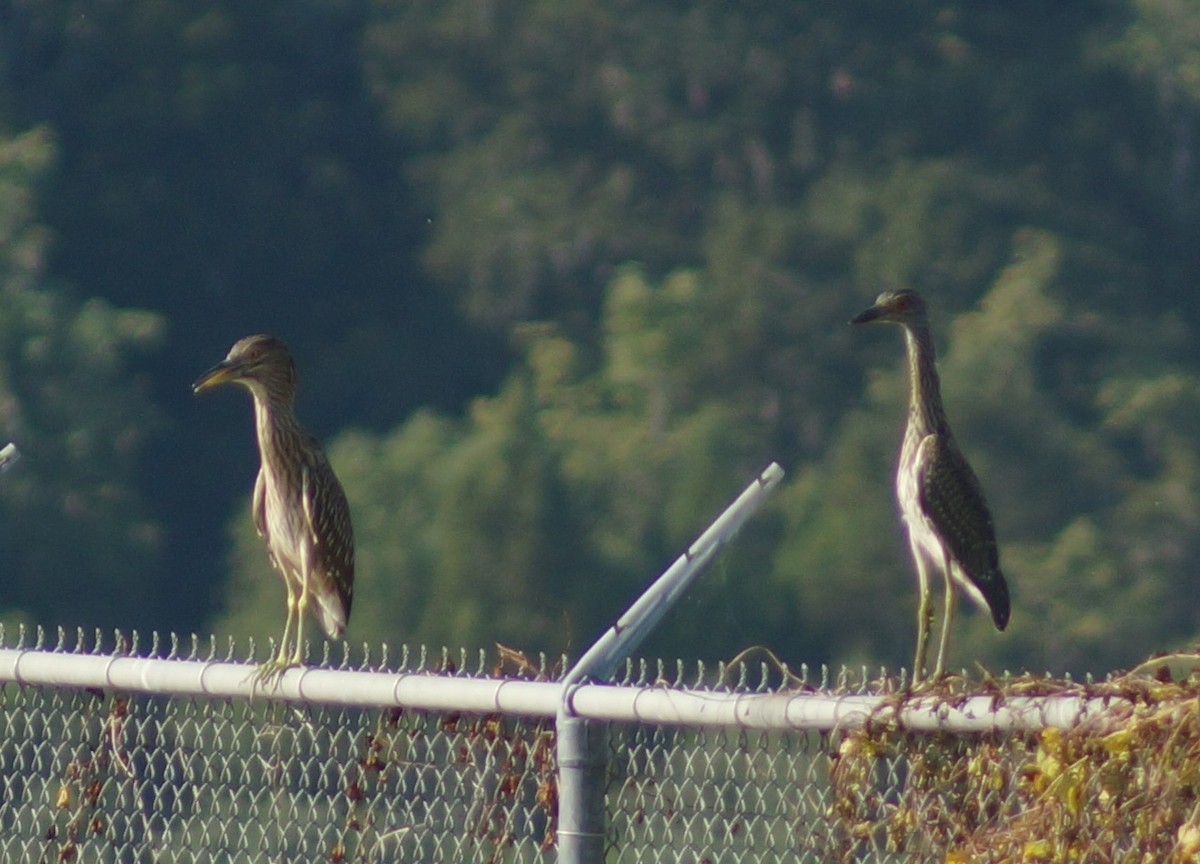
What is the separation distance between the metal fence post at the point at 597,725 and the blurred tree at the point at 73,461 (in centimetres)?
2582

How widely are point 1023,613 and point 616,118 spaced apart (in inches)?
463

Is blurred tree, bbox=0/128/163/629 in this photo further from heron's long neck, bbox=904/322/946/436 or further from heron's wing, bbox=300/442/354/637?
heron's long neck, bbox=904/322/946/436

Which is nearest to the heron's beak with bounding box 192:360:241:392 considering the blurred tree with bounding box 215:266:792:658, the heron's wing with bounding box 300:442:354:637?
the heron's wing with bounding box 300:442:354:637

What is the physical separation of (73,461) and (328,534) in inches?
1005

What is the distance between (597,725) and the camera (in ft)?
10.4

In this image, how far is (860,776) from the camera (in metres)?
3.10

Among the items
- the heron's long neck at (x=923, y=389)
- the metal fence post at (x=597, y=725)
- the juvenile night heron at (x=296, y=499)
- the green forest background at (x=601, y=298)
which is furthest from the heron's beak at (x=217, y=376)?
the green forest background at (x=601, y=298)

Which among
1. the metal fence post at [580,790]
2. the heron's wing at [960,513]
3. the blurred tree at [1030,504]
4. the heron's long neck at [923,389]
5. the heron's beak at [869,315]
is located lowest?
the metal fence post at [580,790]

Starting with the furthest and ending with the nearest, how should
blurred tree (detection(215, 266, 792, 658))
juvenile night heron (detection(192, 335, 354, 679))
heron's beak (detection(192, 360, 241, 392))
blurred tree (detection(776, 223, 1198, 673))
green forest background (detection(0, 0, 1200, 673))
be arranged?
green forest background (detection(0, 0, 1200, 673)) < blurred tree (detection(215, 266, 792, 658)) < blurred tree (detection(776, 223, 1198, 673)) < juvenile night heron (detection(192, 335, 354, 679)) < heron's beak (detection(192, 360, 241, 392))

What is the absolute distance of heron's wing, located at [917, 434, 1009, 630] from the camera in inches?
201

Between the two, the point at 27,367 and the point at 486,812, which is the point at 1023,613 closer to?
the point at 27,367

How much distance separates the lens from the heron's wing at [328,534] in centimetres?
594

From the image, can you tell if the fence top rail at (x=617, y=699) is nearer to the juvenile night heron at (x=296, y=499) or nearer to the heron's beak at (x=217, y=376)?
the heron's beak at (x=217, y=376)

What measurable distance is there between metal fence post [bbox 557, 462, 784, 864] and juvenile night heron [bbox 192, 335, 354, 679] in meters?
2.70
